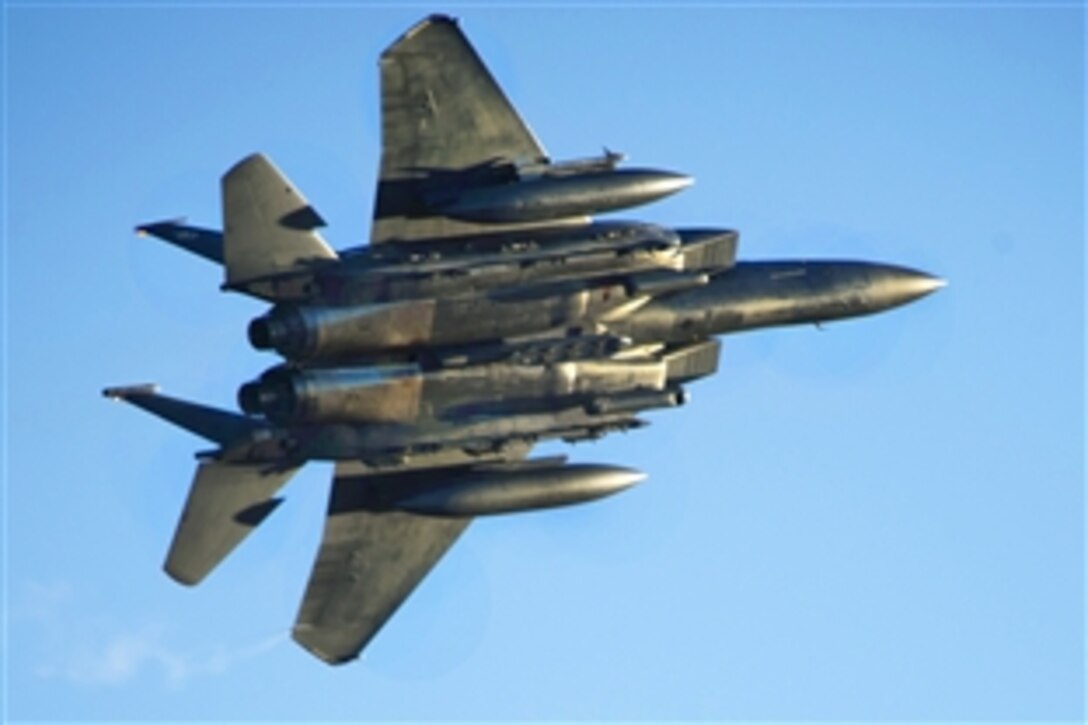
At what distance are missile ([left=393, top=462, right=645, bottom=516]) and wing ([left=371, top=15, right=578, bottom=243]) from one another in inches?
200

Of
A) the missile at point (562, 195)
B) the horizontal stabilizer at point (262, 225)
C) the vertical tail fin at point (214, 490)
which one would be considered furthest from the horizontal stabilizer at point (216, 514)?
the missile at point (562, 195)

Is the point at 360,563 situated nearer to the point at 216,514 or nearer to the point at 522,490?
the point at 216,514

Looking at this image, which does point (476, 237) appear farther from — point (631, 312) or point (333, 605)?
point (333, 605)

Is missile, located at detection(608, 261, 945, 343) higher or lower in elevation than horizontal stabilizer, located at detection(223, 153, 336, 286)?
lower

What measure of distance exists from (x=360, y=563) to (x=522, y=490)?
13.6ft

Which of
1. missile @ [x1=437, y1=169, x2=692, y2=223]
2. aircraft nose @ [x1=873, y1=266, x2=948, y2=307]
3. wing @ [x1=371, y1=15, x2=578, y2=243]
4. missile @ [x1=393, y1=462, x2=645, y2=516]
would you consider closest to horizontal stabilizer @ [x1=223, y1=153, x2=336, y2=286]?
wing @ [x1=371, y1=15, x2=578, y2=243]

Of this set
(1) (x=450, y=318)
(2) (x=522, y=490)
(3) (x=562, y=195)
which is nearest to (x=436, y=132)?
(3) (x=562, y=195)

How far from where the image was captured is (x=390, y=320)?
1917 inches

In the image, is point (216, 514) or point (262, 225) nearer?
point (262, 225)

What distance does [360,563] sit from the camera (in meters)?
53.7

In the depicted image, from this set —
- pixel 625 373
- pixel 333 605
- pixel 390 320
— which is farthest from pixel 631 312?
pixel 333 605

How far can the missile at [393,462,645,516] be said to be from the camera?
51.3m

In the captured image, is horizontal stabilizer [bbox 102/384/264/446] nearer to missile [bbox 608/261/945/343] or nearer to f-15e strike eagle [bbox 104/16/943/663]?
f-15e strike eagle [bbox 104/16/943/663]

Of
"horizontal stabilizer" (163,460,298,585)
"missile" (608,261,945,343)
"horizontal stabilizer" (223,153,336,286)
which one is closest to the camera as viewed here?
"horizontal stabilizer" (223,153,336,286)
